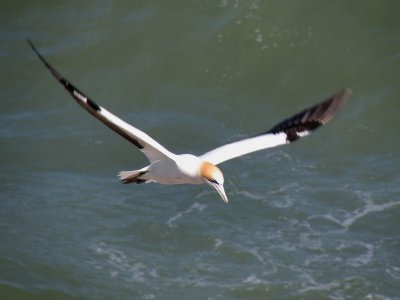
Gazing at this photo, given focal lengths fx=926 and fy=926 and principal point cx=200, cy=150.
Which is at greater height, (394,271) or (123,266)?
(394,271)

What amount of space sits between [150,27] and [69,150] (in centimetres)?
418

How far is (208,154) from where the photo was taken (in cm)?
1198

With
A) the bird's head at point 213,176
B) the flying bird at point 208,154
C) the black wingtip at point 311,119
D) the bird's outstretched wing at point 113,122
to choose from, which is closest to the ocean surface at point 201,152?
the flying bird at point 208,154

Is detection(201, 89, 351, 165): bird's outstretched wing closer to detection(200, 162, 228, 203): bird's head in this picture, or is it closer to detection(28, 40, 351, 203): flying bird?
detection(28, 40, 351, 203): flying bird

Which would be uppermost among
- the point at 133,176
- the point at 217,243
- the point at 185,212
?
the point at 185,212

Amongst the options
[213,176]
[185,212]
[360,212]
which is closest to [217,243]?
[185,212]

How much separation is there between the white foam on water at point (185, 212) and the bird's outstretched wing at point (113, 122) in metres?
3.48

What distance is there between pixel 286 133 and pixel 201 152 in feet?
15.9

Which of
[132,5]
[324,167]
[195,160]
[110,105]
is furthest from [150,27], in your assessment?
[195,160]

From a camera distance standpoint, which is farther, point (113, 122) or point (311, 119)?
point (311, 119)

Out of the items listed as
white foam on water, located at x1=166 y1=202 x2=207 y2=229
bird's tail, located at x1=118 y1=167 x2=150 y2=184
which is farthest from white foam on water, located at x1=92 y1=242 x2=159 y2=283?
bird's tail, located at x1=118 y1=167 x2=150 y2=184

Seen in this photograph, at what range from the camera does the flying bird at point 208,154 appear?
1105cm

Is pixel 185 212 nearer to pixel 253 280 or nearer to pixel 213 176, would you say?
pixel 253 280

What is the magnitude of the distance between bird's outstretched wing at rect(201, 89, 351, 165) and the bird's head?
489 millimetres
